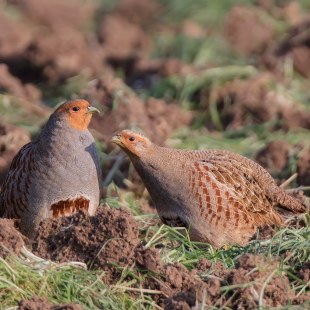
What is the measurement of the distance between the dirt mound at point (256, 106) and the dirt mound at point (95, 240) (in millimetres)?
4149

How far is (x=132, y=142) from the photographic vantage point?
6133mm

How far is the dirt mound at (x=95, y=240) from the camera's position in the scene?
4949mm

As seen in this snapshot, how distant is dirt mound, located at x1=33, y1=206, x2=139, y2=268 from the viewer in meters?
4.95

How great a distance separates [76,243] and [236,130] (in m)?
4.40

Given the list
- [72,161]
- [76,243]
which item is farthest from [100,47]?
[76,243]

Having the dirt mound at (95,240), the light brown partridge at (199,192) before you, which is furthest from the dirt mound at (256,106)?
the dirt mound at (95,240)

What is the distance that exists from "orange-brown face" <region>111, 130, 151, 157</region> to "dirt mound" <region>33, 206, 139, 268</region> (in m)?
0.93

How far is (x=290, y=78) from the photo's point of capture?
10.6m

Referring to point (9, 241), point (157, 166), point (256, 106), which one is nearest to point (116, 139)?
point (157, 166)

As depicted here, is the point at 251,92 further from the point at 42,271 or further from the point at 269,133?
the point at 42,271

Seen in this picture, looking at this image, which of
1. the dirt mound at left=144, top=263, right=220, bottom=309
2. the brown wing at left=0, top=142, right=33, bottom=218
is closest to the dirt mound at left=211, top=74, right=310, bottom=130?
the brown wing at left=0, top=142, right=33, bottom=218

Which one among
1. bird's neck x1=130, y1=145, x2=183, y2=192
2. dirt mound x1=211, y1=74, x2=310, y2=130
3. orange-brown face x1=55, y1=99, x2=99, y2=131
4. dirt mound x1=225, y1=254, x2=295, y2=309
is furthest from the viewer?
dirt mound x1=211, y1=74, x2=310, y2=130

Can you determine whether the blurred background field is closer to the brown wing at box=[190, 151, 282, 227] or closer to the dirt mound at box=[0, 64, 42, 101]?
the dirt mound at box=[0, 64, 42, 101]

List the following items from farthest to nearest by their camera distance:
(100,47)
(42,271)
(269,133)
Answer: (100,47)
(269,133)
(42,271)
